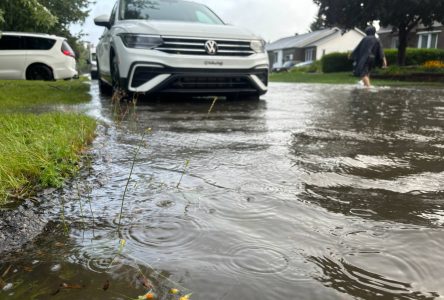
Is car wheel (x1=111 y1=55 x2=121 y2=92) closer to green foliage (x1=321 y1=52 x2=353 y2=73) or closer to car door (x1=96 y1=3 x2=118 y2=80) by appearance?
car door (x1=96 y1=3 x2=118 y2=80)

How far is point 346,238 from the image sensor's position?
1.58m

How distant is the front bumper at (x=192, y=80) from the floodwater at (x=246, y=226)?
2.72 m

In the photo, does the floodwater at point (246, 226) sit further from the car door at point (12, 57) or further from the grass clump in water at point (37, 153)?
the car door at point (12, 57)

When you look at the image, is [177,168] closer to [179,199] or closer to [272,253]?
[179,199]

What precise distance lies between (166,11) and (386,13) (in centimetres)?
2020

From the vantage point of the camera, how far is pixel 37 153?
236 cm

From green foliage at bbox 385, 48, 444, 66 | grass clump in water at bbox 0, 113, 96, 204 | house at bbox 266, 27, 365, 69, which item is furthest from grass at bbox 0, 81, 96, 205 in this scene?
house at bbox 266, 27, 365, 69

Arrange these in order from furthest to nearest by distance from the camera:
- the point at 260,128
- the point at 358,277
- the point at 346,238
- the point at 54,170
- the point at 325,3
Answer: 1. the point at 325,3
2. the point at 260,128
3. the point at 54,170
4. the point at 346,238
5. the point at 358,277

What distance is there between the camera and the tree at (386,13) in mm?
23562

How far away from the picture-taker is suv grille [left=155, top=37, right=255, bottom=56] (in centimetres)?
604

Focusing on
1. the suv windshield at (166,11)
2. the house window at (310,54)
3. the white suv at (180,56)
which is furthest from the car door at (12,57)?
the house window at (310,54)

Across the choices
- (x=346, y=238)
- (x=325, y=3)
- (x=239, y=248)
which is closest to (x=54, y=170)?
(x=239, y=248)

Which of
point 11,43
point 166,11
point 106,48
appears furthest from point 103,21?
point 11,43

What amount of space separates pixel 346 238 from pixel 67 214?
1.10 m
